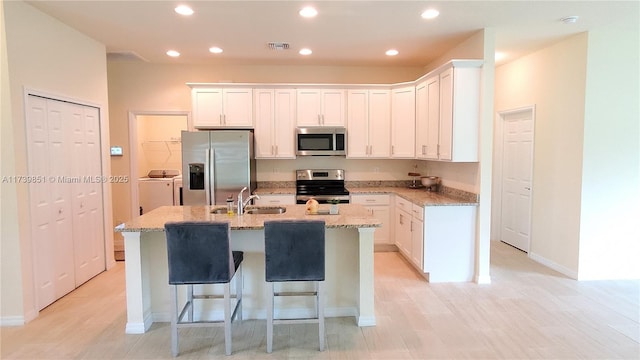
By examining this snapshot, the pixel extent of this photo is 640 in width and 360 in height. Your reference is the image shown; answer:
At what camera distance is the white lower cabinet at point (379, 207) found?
16.9 ft

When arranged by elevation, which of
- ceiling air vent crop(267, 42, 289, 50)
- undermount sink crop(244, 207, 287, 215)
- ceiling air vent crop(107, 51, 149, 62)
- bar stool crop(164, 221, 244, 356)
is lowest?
bar stool crop(164, 221, 244, 356)

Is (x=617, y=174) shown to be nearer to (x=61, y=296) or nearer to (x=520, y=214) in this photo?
(x=520, y=214)

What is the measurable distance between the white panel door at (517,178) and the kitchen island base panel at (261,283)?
3.12 metres

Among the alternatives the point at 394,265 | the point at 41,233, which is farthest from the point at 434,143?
the point at 41,233

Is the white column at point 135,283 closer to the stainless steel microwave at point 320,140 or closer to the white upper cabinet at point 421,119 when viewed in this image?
the stainless steel microwave at point 320,140

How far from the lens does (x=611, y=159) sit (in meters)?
3.99

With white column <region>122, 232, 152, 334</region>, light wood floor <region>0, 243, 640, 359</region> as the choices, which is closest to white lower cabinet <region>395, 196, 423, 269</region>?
light wood floor <region>0, 243, 640, 359</region>

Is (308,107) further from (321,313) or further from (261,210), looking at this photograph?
(321,313)

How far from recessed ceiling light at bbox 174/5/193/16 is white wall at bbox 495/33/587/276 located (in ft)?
13.5

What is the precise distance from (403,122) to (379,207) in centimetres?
127

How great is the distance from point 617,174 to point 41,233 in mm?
5974

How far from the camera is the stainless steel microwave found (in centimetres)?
525

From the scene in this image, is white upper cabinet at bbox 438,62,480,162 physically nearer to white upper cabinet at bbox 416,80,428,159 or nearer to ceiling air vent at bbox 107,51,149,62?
white upper cabinet at bbox 416,80,428,159

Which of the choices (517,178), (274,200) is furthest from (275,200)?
(517,178)
